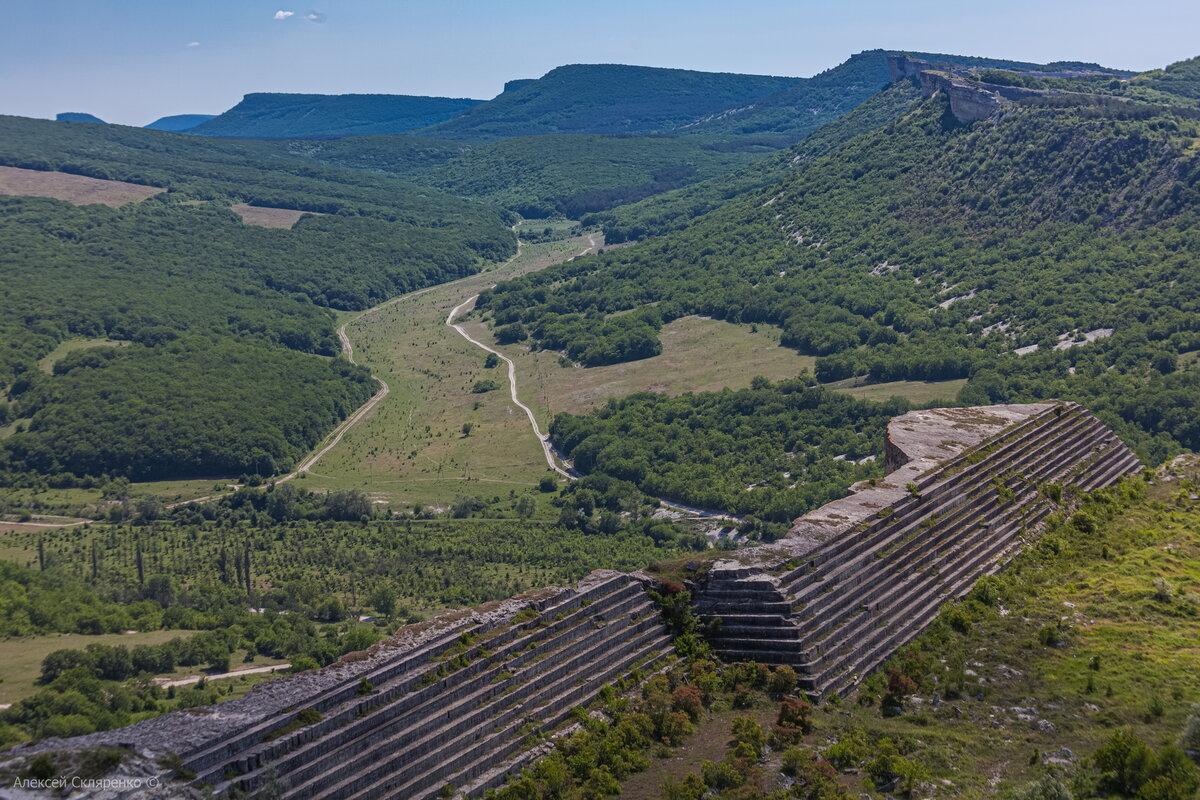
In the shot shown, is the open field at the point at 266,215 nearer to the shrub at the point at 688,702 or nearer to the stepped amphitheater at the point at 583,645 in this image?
the stepped amphitheater at the point at 583,645

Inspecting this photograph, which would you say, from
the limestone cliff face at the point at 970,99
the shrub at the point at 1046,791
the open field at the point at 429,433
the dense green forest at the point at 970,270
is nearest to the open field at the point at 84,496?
the open field at the point at 429,433

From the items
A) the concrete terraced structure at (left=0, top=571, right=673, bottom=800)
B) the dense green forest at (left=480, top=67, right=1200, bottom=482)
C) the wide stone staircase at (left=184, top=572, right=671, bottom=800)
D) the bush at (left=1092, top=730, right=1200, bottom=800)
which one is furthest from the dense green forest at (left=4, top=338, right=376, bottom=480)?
the bush at (left=1092, top=730, right=1200, bottom=800)

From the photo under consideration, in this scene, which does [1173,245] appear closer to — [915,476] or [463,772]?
[915,476]

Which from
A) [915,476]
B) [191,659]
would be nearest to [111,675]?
[191,659]

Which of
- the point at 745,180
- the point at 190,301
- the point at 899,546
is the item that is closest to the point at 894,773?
the point at 899,546

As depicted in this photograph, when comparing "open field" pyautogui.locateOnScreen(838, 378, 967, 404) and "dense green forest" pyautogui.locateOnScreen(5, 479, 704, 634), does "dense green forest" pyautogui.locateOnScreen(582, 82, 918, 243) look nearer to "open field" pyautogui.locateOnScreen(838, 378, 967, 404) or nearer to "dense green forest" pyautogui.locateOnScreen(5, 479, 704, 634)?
"open field" pyautogui.locateOnScreen(838, 378, 967, 404)

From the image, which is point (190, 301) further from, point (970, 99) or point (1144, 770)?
point (1144, 770)
